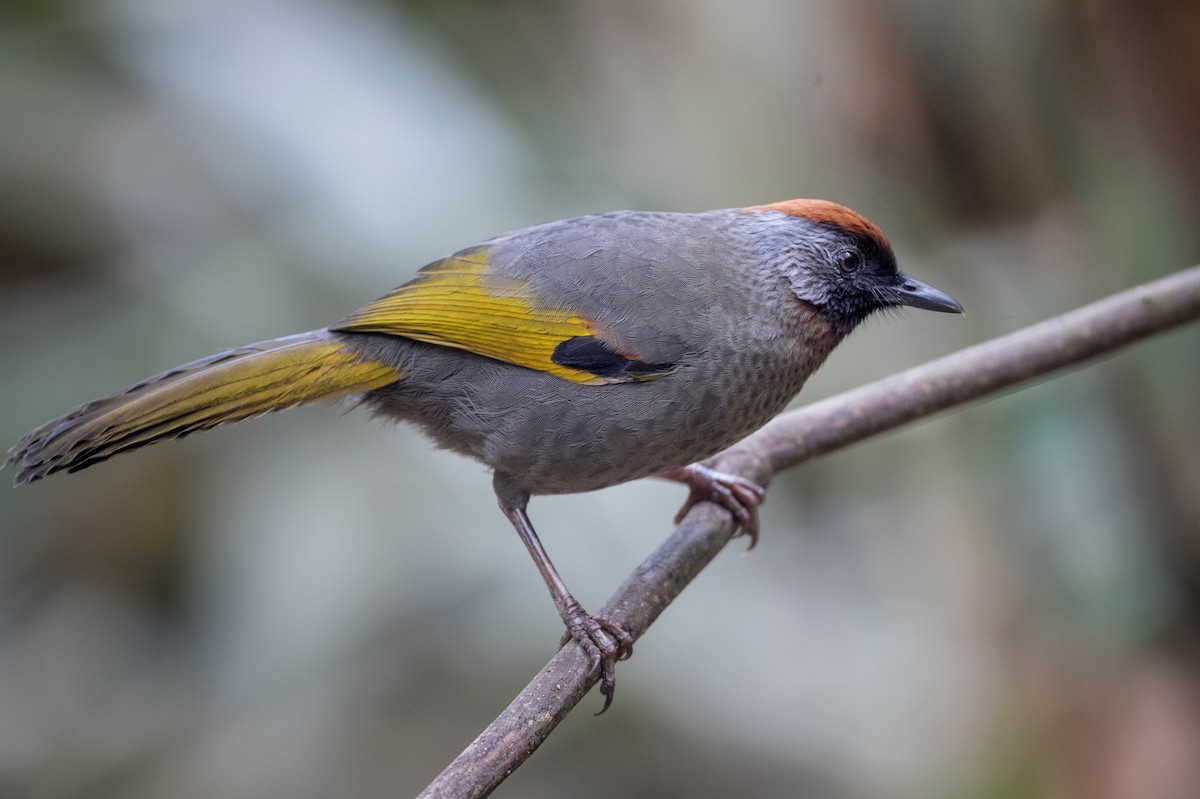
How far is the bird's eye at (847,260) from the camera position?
3225mm

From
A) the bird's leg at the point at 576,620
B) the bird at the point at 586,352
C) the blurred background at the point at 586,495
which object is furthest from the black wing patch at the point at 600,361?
the blurred background at the point at 586,495

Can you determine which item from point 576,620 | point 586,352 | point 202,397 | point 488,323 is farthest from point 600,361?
point 202,397

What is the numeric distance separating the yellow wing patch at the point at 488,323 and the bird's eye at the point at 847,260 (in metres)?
0.72

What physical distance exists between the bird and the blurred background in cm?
127

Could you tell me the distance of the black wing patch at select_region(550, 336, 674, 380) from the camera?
3.03 metres

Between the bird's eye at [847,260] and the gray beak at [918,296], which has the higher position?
the bird's eye at [847,260]

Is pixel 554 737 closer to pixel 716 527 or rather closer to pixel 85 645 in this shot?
pixel 716 527

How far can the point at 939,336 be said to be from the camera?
519 cm

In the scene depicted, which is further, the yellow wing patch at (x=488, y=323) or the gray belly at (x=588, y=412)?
the yellow wing patch at (x=488, y=323)

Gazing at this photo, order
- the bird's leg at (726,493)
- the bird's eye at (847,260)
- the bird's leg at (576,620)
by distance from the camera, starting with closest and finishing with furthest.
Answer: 1. the bird's leg at (576,620)
2. the bird's eye at (847,260)
3. the bird's leg at (726,493)

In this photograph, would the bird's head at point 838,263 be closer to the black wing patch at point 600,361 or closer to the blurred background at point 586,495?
the black wing patch at point 600,361

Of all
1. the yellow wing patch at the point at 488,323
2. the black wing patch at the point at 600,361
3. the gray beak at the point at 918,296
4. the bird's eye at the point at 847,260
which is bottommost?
the gray beak at the point at 918,296

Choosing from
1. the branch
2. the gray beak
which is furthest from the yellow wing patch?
the gray beak

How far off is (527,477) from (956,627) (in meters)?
2.49
